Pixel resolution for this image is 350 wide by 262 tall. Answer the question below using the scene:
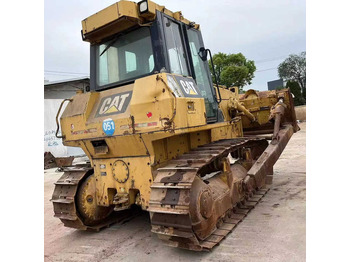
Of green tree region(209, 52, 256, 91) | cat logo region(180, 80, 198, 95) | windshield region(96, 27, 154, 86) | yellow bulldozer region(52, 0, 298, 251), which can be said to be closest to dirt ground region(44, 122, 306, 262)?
yellow bulldozer region(52, 0, 298, 251)

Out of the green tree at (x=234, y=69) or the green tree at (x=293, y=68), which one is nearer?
the green tree at (x=234, y=69)

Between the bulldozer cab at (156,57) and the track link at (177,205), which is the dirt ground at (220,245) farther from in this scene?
the bulldozer cab at (156,57)

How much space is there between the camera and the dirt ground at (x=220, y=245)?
3.30 meters

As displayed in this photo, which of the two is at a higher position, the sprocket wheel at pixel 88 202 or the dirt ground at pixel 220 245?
the sprocket wheel at pixel 88 202

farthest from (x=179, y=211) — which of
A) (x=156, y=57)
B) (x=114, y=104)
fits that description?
(x=156, y=57)

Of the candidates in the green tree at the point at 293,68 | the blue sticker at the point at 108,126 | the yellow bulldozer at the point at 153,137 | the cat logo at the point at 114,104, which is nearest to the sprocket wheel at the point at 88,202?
the yellow bulldozer at the point at 153,137

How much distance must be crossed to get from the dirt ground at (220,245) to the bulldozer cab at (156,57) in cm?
170

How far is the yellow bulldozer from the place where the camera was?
326cm

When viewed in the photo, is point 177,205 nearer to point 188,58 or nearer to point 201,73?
point 188,58

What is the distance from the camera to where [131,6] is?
3834 millimetres

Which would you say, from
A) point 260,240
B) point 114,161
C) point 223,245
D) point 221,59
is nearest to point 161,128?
point 114,161

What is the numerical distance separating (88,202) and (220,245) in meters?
2.07

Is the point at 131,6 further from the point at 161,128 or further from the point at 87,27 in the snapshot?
the point at 161,128

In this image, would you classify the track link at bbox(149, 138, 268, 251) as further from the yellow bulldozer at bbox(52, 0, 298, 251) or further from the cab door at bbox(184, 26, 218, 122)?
the cab door at bbox(184, 26, 218, 122)
